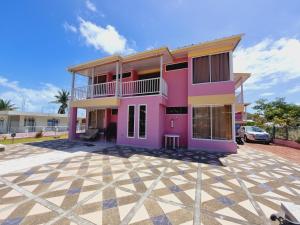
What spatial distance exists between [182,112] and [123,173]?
6364mm

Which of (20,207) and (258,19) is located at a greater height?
(258,19)

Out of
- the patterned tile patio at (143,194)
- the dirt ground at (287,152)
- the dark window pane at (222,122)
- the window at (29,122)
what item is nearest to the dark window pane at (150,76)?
the dark window pane at (222,122)

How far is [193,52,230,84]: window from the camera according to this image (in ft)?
28.7

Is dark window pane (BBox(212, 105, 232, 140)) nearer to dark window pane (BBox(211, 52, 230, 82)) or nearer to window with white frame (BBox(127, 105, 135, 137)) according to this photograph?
dark window pane (BBox(211, 52, 230, 82))

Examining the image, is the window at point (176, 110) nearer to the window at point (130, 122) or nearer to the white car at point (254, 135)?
the window at point (130, 122)

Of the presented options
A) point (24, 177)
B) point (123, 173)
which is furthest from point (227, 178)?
point (24, 177)

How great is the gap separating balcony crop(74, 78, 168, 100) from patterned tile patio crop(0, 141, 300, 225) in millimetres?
5717

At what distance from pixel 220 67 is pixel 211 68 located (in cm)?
48

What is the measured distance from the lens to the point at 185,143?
9.78 metres

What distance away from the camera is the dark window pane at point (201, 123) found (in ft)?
29.2

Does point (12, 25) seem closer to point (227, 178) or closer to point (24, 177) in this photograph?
point (24, 177)

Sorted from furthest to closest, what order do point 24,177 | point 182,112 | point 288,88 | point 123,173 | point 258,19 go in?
point 288,88
point 182,112
point 258,19
point 123,173
point 24,177

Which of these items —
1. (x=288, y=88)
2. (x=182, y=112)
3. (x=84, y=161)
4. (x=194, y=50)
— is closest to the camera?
(x=84, y=161)

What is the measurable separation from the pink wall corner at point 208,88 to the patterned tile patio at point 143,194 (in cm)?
453
